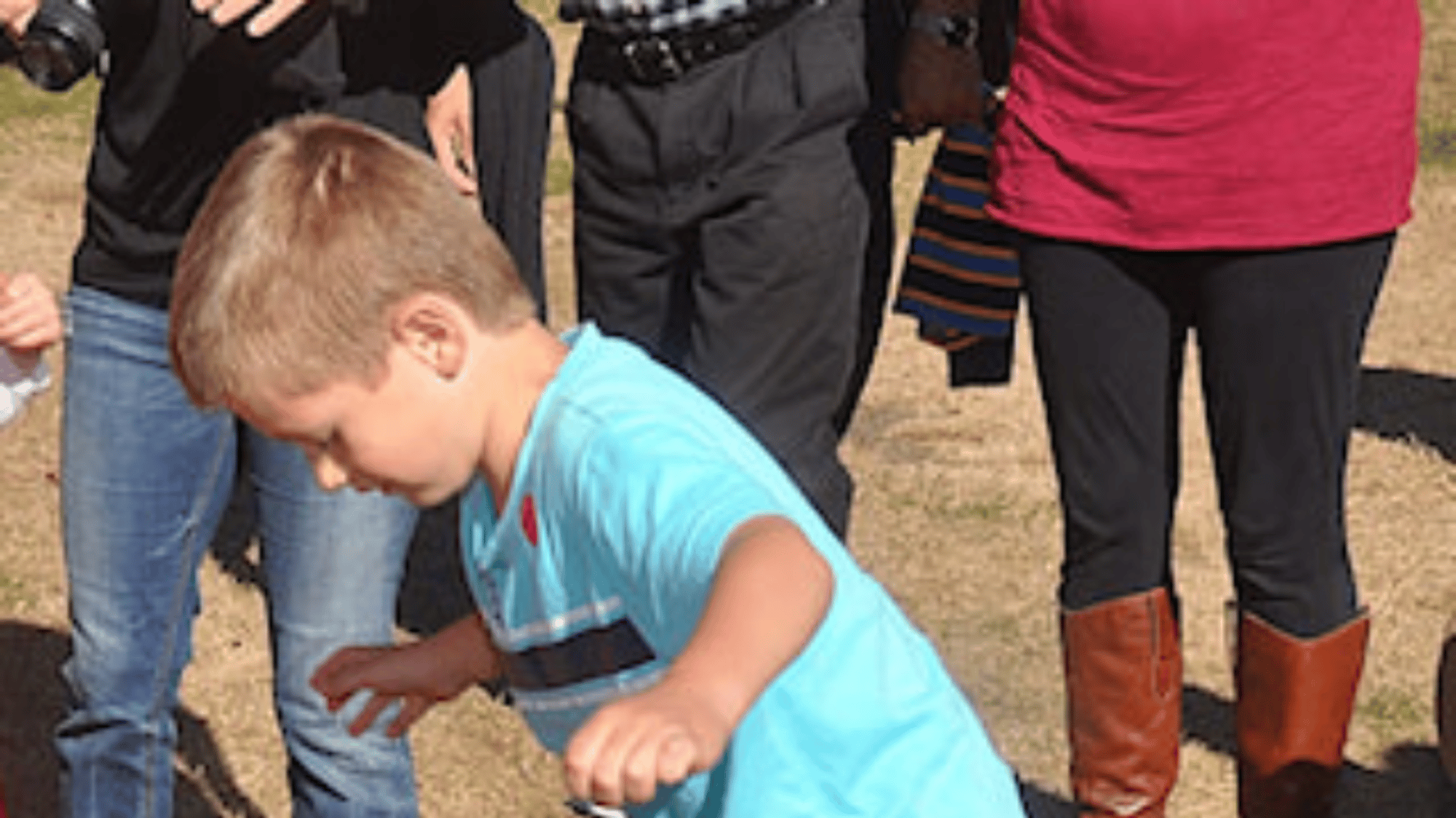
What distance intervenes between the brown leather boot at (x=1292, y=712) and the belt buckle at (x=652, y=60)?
1.22 m

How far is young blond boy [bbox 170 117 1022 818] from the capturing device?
2.83 meters

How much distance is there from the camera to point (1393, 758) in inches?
211

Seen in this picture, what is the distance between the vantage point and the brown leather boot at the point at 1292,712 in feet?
15.3

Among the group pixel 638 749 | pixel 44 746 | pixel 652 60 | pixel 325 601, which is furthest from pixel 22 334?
pixel 638 749

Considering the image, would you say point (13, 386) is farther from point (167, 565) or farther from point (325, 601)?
point (325, 601)

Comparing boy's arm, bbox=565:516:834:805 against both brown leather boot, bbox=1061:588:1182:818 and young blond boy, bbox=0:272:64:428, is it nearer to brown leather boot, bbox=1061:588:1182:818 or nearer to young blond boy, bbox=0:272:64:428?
young blond boy, bbox=0:272:64:428

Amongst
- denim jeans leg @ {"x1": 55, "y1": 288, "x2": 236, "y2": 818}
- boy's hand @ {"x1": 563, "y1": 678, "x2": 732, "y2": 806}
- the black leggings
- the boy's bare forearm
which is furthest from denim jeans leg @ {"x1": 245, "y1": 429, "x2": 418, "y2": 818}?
boy's hand @ {"x1": 563, "y1": 678, "x2": 732, "y2": 806}

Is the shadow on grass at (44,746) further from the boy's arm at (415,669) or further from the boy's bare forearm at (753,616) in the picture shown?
the boy's bare forearm at (753,616)

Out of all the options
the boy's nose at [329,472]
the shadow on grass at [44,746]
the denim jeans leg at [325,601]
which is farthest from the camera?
the shadow on grass at [44,746]

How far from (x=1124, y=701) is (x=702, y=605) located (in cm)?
221

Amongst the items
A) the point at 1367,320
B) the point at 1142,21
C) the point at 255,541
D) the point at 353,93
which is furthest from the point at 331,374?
the point at 255,541

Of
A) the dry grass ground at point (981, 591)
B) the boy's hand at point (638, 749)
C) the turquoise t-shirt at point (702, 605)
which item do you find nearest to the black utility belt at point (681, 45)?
the dry grass ground at point (981, 591)

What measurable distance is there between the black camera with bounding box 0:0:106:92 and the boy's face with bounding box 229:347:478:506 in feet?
4.08

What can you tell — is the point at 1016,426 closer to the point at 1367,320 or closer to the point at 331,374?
the point at 1367,320
